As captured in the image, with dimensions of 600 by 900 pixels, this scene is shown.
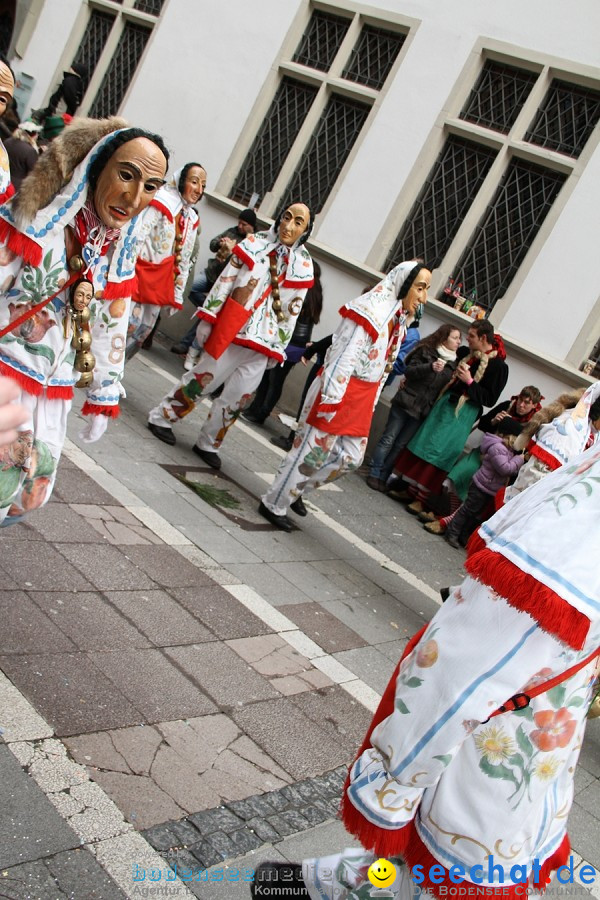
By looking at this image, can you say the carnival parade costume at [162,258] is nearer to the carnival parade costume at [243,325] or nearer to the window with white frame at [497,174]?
the carnival parade costume at [243,325]

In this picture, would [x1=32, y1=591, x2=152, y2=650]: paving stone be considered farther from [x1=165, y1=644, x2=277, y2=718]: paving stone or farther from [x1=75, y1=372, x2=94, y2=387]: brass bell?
[x1=75, y1=372, x2=94, y2=387]: brass bell

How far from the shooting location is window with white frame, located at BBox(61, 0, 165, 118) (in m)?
13.2

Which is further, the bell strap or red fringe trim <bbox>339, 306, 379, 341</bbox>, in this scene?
red fringe trim <bbox>339, 306, 379, 341</bbox>

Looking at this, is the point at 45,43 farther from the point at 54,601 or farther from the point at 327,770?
the point at 327,770

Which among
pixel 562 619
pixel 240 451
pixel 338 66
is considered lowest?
pixel 240 451

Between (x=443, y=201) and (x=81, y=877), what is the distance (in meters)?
9.19

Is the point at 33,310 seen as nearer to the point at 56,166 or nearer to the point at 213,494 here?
the point at 56,166

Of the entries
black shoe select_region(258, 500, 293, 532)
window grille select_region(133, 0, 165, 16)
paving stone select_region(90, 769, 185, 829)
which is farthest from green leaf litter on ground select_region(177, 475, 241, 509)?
window grille select_region(133, 0, 165, 16)

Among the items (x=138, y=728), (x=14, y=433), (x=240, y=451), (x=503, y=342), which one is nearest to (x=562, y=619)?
(x=14, y=433)

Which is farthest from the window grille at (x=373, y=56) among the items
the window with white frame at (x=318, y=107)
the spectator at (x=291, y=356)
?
the spectator at (x=291, y=356)

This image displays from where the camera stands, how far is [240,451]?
26.8 ft

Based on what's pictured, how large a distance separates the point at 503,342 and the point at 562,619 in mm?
8061

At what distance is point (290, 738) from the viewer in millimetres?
3771

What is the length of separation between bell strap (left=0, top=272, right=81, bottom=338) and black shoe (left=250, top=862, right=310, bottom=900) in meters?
1.78
